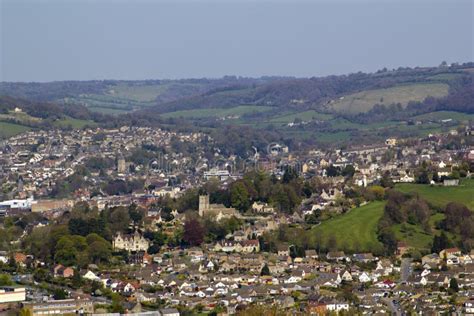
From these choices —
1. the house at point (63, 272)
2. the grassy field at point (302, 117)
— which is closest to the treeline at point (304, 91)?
the grassy field at point (302, 117)

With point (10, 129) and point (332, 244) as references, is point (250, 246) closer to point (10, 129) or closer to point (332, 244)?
point (332, 244)

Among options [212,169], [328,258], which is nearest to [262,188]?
[328,258]

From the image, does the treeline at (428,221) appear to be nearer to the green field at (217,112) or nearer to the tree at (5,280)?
the tree at (5,280)

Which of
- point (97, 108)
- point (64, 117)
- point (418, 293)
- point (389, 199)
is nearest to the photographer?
point (418, 293)

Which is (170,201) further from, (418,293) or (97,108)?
(97,108)

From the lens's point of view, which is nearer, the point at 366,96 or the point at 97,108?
the point at 366,96

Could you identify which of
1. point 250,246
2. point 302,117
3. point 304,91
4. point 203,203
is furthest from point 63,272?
point 304,91

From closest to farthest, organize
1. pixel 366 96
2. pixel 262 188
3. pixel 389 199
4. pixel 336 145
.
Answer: pixel 389 199, pixel 262 188, pixel 336 145, pixel 366 96
